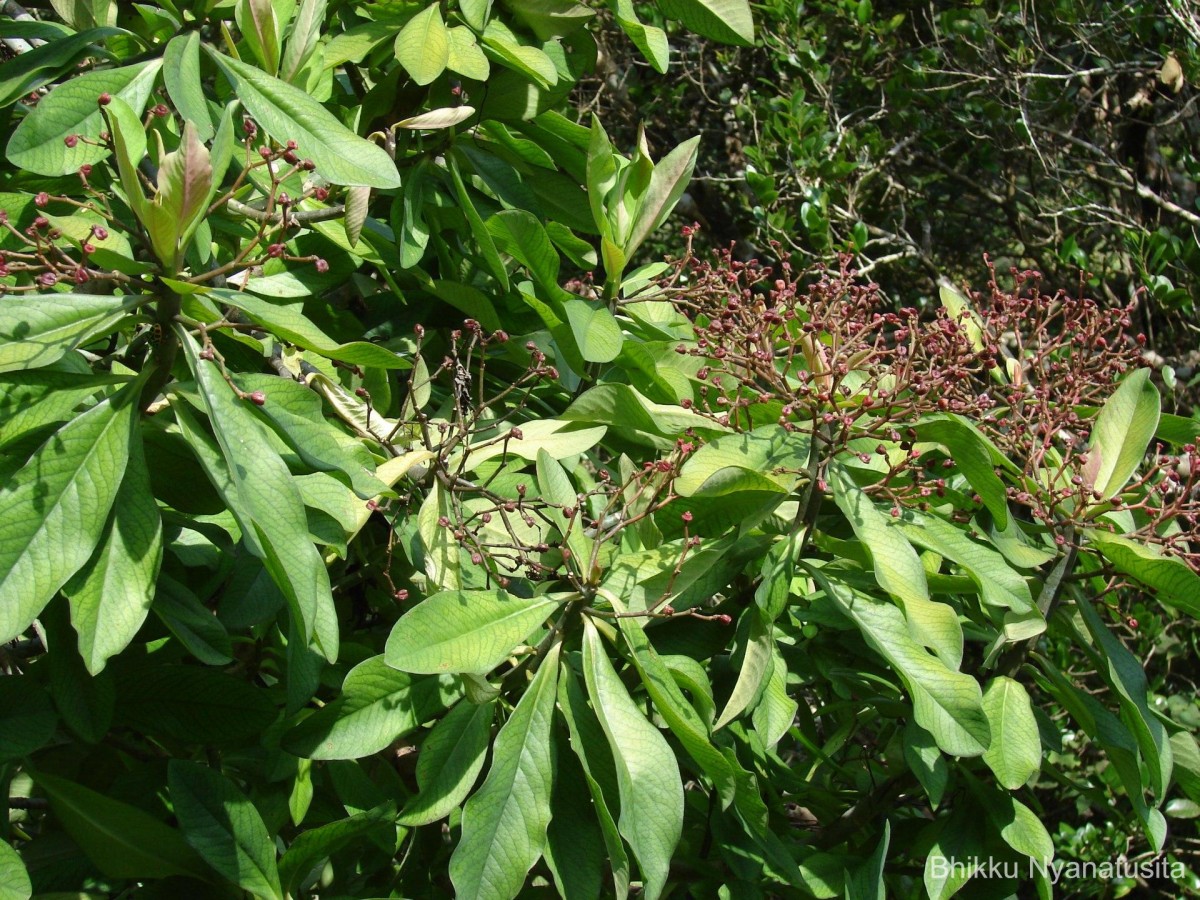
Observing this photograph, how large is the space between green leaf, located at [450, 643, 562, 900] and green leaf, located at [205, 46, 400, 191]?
0.74m

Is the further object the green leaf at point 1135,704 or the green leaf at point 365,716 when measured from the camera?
the green leaf at point 1135,704

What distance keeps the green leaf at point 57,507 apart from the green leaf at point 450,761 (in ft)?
1.74

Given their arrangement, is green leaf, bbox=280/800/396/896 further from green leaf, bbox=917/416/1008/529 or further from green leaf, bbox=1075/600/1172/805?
green leaf, bbox=1075/600/1172/805

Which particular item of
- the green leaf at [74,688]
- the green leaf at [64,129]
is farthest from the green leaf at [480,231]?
the green leaf at [74,688]

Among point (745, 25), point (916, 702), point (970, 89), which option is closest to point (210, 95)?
point (745, 25)

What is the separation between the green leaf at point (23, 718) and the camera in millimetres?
1521

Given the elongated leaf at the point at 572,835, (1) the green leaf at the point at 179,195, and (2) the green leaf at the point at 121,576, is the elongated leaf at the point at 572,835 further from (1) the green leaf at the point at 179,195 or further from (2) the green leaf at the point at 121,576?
(1) the green leaf at the point at 179,195

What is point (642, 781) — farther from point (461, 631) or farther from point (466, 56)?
point (466, 56)

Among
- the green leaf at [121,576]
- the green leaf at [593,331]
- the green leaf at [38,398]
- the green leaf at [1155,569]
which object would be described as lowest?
the green leaf at [1155,569]

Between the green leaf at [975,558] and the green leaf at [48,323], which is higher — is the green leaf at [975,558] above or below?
below

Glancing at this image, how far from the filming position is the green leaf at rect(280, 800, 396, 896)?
1.58 meters

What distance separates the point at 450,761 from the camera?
1.59m

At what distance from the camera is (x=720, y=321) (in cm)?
183

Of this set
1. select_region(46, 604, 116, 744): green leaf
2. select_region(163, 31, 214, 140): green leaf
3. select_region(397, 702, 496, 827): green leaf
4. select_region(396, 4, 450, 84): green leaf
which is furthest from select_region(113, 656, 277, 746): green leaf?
select_region(396, 4, 450, 84): green leaf
